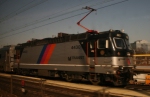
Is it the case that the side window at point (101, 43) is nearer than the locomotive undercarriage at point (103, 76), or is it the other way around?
the locomotive undercarriage at point (103, 76)

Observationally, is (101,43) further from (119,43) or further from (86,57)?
(86,57)

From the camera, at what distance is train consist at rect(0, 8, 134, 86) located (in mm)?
12430

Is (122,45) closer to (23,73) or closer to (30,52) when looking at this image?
(30,52)

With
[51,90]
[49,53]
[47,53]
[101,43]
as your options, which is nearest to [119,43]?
[101,43]

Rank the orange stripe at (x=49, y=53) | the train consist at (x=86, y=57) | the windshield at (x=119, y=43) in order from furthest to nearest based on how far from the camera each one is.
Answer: the orange stripe at (x=49, y=53) < the windshield at (x=119, y=43) < the train consist at (x=86, y=57)

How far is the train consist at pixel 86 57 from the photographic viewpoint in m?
12.4

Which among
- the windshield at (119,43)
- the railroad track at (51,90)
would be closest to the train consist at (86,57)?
the windshield at (119,43)

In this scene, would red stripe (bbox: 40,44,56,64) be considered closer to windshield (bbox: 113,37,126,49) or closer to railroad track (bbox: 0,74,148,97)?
railroad track (bbox: 0,74,148,97)

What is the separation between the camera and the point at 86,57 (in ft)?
45.7

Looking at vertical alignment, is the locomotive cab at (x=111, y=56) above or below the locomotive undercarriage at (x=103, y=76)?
above

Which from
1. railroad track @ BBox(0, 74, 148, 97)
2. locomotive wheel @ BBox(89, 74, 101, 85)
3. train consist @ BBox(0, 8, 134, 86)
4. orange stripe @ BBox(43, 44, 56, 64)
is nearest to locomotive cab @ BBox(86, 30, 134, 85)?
train consist @ BBox(0, 8, 134, 86)

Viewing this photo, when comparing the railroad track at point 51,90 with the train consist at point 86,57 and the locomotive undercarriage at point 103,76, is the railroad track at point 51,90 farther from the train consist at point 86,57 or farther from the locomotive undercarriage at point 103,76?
the train consist at point 86,57

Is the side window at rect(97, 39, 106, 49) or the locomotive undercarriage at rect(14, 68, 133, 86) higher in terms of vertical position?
the side window at rect(97, 39, 106, 49)

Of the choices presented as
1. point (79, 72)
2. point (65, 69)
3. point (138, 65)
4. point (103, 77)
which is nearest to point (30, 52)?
point (65, 69)
